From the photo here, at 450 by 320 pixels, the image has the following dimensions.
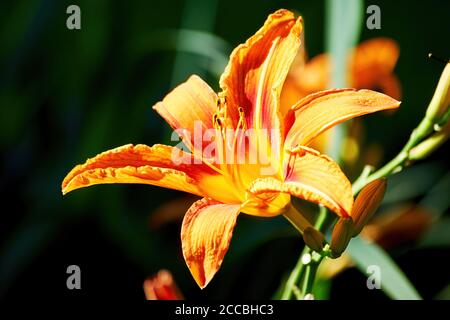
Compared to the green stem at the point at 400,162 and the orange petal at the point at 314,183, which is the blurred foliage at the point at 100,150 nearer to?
the green stem at the point at 400,162

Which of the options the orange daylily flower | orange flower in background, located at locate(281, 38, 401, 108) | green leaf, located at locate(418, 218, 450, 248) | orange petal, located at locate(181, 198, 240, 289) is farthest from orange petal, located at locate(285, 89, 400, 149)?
green leaf, located at locate(418, 218, 450, 248)

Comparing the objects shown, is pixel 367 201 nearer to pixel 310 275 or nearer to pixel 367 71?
pixel 310 275

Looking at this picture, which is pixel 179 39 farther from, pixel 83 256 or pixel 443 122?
pixel 443 122

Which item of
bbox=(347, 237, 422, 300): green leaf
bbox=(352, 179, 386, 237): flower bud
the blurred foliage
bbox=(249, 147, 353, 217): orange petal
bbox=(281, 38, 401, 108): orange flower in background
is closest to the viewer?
bbox=(249, 147, 353, 217): orange petal

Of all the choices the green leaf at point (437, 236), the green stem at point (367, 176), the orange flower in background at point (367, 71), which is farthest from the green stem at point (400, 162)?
the green leaf at point (437, 236)

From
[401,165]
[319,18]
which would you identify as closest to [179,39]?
[319,18]

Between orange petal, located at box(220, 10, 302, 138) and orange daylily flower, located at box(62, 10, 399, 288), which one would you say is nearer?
orange daylily flower, located at box(62, 10, 399, 288)

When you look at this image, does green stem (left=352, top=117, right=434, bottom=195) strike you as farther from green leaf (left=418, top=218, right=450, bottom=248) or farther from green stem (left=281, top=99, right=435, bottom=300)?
green leaf (left=418, top=218, right=450, bottom=248)
